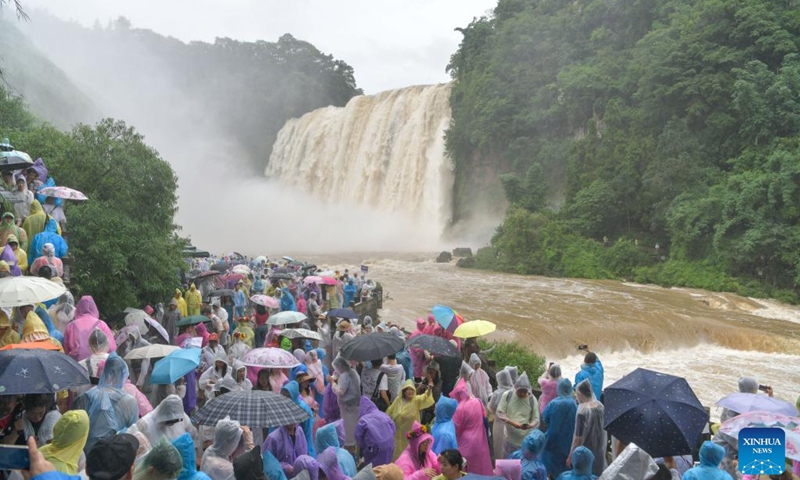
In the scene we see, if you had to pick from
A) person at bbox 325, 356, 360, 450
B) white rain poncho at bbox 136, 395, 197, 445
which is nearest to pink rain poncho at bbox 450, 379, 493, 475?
person at bbox 325, 356, 360, 450

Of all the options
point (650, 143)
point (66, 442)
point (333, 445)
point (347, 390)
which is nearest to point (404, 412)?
point (347, 390)

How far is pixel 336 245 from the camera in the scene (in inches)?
1676

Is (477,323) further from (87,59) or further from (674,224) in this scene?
(87,59)

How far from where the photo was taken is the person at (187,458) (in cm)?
325

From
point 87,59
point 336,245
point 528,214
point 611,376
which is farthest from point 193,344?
point 87,59

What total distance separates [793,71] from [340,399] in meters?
26.0

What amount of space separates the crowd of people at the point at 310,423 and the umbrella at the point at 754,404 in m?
0.21

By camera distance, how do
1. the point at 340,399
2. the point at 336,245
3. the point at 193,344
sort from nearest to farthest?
the point at 340,399 < the point at 193,344 < the point at 336,245

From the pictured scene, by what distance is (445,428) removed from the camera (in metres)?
4.66

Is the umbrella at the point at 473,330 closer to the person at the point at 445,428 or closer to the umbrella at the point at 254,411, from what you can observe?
the person at the point at 445,428

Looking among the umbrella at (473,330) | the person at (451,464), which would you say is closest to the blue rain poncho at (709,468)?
the person at (451,464)

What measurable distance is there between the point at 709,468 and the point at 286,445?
100 inches

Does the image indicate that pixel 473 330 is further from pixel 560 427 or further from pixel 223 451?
pixel 223 451

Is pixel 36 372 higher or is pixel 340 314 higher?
pixel 36 372
